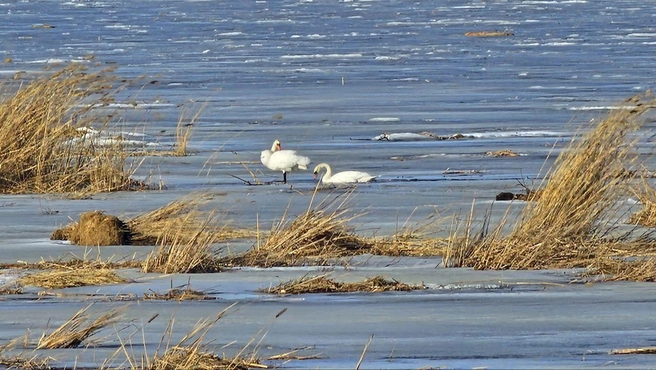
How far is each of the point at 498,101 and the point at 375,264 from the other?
15.0 meters

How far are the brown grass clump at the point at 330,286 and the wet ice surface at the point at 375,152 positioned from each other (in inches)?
4.4

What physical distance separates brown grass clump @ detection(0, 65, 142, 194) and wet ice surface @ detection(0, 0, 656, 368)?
37cm

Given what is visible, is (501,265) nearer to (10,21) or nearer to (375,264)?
(375,264)

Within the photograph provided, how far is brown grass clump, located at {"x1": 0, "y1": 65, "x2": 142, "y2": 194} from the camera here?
12.8 m

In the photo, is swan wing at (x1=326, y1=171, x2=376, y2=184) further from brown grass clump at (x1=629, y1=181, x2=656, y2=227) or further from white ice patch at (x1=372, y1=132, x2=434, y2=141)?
white ice patch at (x1=372, y1=132, x2=434, y2=141)

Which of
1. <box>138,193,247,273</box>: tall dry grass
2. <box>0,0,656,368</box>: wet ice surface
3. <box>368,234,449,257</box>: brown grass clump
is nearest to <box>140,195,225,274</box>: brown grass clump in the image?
<box>138,193,247,273</box>: tall dry grass

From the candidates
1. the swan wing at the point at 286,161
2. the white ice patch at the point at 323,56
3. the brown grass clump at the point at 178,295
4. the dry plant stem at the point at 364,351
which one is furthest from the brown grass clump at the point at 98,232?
the white ice patch at the point at 323,56

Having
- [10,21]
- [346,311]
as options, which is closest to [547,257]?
[346,311]

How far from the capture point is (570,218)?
29.1ft

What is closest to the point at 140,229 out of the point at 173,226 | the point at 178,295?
the point at 173,226

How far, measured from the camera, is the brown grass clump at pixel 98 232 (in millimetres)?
9492

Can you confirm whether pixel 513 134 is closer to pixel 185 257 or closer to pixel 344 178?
pixel 344 178

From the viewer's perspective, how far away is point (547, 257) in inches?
336

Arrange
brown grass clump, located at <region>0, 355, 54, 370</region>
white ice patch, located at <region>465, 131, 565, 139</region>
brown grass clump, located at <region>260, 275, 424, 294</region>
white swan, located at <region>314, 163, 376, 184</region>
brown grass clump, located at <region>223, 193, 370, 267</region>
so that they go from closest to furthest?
brown grass clump, located at <region>0, 355, 54, 370</region>, brown grass clump, located at <region>260, 275, 424, 294</region>, brown grass clump, located at <region>223, 193, 370, 267</region>, white swan, located at <region>314, 163, 376, 184</region>, white ice patch, located at <region>465, 131, 565, 139</region>
